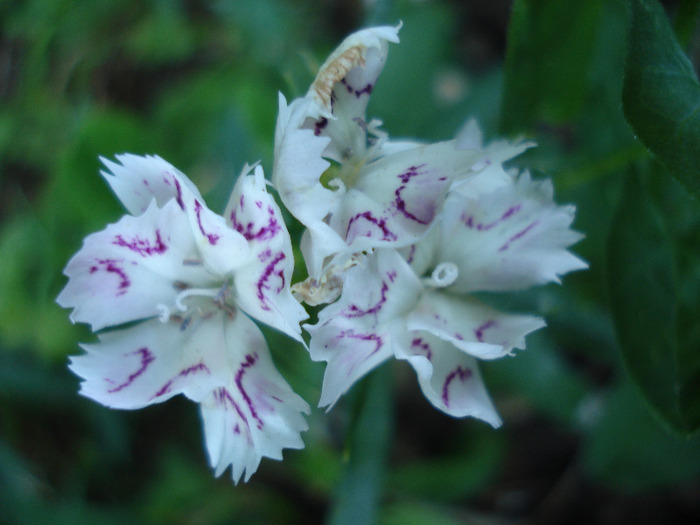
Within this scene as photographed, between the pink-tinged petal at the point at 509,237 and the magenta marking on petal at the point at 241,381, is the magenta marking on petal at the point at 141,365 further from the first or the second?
the pink-tinged petal at the point at 509,237

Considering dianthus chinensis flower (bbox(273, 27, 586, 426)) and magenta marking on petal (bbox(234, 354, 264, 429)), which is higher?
dianthus chinensis flower (bbox(273, 27, 586, 426))

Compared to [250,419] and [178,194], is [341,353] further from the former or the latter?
[178,194]

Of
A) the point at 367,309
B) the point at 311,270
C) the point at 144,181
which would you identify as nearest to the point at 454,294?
the point at 367,309

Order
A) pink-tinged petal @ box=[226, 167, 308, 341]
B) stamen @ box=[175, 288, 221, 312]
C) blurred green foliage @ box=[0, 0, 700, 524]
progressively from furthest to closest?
blurred green foliage @ box=[0, 0, 700, 524]
stamen @ box=[175, 288, 221, 312]
pink-tinged petal @ box=[226, 167, 308, 341]

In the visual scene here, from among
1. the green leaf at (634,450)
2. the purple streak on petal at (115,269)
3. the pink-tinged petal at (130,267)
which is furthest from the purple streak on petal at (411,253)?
the green leaf at (634,450)

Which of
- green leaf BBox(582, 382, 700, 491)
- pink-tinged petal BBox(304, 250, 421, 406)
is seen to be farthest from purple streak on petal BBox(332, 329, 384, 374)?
green leaf BBox(582, 382, 700, 491)

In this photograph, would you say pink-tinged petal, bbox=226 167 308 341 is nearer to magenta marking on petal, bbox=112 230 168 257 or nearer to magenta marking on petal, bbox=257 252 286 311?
magenta marking on petal, bbox=257 252 286 311

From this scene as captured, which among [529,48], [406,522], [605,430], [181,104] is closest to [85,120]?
[181,104]
